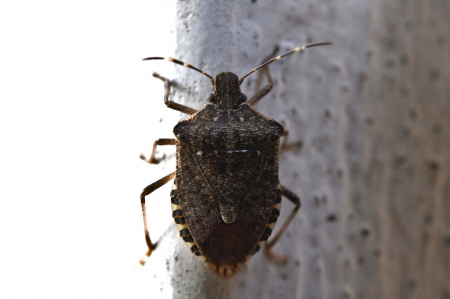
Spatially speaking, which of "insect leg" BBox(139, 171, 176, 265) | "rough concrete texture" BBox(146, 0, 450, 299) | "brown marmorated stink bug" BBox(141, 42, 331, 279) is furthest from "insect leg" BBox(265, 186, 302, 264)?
"insect leg" BBox(139, 171, 176, 265)

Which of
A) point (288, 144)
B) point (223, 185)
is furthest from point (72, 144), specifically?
point (288, 144)

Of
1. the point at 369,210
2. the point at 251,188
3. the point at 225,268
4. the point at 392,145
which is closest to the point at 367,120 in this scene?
the point at 392,145

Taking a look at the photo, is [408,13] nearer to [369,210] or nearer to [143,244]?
[369,210]

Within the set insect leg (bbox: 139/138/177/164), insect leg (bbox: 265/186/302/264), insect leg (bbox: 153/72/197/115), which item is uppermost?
insect leg (bbox: 153/72/197/115)

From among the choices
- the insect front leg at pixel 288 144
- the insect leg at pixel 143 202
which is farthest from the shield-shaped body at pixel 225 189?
the insect front leg at pixel 288 144

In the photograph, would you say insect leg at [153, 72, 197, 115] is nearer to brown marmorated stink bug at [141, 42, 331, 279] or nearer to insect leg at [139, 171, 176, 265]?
brown marmorated stink bug at [141, 42, 331, 279]

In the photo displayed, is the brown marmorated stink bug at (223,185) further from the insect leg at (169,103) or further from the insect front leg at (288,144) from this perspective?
the insect front leg at (288,144)

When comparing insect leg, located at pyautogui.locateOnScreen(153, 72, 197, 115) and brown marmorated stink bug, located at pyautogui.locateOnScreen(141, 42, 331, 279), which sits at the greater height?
insect leg, located at pyautogui.locateOnScreen(153, 72, 197, 115)

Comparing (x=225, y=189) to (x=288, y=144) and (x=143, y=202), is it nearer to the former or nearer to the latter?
(x=143, y=202)

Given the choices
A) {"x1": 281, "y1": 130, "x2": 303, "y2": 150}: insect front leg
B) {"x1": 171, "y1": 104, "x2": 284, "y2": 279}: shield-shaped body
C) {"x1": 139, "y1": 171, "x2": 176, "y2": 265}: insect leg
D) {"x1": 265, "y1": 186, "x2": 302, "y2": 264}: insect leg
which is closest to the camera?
{"x1": 171, "y1": 104, "x2": 284, "y2": 279}: shield-shaped body
